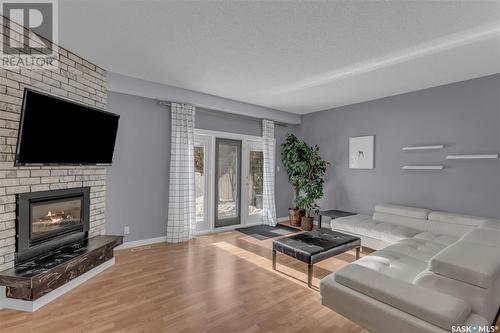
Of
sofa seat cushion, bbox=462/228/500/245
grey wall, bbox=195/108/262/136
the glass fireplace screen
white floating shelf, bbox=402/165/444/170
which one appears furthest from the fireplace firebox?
white floating shelf, bbox=402/165/444/170

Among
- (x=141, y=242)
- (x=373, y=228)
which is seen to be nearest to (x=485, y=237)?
(x=373, y=228)

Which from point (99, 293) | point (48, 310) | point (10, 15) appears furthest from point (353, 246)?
point (10, 15)

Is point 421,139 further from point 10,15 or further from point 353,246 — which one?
point 10,15

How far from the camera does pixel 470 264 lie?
5.33ft

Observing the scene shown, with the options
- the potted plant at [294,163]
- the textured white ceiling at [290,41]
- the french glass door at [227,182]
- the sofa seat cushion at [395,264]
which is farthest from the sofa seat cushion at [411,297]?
the potted plant at [294,163]

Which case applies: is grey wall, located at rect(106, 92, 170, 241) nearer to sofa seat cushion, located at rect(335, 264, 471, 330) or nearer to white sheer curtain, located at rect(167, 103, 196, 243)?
white sheer curtain, located at rect(167, 103, 196, 243)

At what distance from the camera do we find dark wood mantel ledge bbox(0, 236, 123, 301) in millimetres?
2211

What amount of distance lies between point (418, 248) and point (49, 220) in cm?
441

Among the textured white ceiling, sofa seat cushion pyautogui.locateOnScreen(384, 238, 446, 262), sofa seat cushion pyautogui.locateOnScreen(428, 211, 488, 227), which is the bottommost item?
sofa seat cushion pyautogui.locateOnScreen(384, 238, 446, 262)

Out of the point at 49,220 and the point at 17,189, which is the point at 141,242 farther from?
the point at 17,189

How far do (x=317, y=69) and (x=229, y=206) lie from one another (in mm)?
3283

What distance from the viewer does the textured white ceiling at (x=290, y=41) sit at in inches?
84.0

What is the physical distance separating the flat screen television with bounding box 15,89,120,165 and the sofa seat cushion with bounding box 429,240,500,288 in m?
3.65

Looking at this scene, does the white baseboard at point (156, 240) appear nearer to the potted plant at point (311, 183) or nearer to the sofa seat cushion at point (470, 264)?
the potted plant at point (311, 183)
